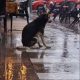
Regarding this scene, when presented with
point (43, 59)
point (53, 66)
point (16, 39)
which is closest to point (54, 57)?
point (43, 59)

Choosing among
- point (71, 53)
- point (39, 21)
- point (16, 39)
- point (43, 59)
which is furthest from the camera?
point (16, 39)

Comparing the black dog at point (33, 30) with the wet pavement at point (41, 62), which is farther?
the black dog at point (33, 30)

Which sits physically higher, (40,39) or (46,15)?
(46,15)

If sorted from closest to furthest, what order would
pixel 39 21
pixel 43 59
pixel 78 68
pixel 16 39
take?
pixel 78 68 → pixel 43 59 → pixel 39 21 → pixel 16 39

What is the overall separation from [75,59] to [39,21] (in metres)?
2.40

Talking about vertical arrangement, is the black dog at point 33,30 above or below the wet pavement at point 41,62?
above

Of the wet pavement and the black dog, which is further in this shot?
the black dog

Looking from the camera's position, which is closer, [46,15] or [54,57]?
[54,57]

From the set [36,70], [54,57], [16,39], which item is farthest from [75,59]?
[16,39]

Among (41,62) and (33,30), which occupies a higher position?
(33,30)

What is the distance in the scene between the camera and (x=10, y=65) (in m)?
10.1

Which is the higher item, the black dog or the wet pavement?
the black dog

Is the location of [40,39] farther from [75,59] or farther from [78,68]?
[78,68]

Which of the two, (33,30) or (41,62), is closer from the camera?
(41,62)
